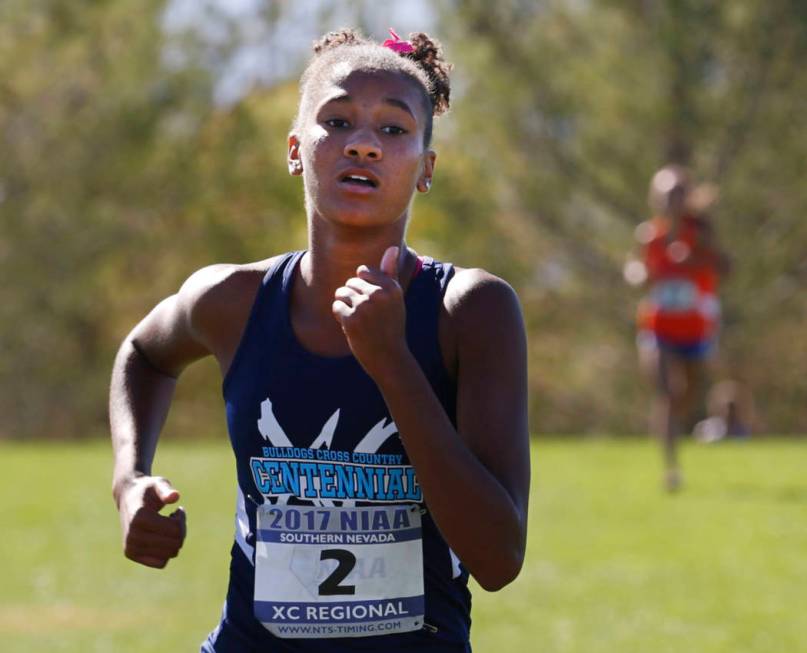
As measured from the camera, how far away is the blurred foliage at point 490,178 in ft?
85.6

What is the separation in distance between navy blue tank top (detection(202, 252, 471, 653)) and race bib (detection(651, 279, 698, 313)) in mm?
9153

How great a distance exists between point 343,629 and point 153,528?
0.39 m

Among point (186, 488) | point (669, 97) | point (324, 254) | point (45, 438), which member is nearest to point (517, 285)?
point (669, 97)

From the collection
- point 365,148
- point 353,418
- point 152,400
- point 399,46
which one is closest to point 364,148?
point 365,148

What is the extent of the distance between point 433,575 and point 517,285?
82.0ft

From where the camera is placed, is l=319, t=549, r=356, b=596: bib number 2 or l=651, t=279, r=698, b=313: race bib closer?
Answer: l=319, t=549, r=356, b=596: bib number 2

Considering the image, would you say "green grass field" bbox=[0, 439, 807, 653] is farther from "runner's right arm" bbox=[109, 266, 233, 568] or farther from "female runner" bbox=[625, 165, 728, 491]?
"runner's right arm" bbox=[109, 266, 233, 568]

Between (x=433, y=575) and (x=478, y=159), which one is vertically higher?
(x=478, y=159)

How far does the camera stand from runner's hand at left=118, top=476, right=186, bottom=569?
2.87m

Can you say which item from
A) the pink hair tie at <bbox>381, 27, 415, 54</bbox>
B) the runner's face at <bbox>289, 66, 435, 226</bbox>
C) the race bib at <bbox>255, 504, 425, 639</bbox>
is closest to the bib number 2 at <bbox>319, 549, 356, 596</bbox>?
the race bib at <bbox>255, 504, 425, 639</bbox>

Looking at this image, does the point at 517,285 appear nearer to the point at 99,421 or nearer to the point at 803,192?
the point at 803,192

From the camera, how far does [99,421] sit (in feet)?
104

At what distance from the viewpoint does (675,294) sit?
12.1 m

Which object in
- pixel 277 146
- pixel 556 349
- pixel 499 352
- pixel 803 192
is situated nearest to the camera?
pixel 499 352
